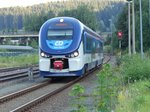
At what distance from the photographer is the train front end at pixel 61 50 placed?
25.0 m

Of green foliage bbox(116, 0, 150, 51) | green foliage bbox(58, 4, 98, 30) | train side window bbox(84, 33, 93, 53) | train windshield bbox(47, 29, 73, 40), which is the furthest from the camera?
green foliage bbox(58, 4, 98, 30)

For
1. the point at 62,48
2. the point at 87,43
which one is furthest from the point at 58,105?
the point at 87,43

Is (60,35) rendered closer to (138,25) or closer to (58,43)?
(58,43)

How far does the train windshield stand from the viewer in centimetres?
2586

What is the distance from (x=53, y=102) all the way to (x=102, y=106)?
7.56m

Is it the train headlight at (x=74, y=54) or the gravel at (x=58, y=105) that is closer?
the gravel at (x=58, y=105)

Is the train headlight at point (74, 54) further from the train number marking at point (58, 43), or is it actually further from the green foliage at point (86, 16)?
the green foliage at point (86, 16)

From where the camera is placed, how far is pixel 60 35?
85.3 ft

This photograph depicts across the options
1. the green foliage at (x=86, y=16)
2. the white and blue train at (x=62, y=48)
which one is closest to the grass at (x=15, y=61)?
the white and blue train at (x=62, y=48)

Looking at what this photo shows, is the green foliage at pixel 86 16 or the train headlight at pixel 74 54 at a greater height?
the green foliage at pixel 86 16

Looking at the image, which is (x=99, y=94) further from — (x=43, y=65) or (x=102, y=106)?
(x=43, y=65)

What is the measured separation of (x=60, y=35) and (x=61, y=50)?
1.22 m

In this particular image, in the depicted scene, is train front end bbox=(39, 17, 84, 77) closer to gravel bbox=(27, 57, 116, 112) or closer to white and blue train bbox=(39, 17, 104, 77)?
white and blue train bbox=(39, 17, 104, 77)

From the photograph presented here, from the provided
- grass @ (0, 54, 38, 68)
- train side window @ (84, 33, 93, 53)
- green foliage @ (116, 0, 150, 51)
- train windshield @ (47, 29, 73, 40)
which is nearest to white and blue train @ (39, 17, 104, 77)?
train windshield @ (47, 29, 73, 40)
